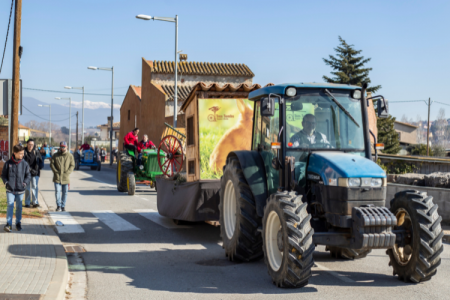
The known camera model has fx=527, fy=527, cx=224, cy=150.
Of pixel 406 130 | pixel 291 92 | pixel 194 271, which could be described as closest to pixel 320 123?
pixel 291 92

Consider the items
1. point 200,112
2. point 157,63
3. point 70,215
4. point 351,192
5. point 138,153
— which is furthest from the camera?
point 157,63

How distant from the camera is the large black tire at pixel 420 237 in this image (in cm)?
614

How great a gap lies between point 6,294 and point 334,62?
43988mm

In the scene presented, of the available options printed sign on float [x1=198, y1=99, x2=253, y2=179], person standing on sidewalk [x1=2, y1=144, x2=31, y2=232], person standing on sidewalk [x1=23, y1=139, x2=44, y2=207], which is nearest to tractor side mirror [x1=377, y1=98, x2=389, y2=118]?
printed sign on float [x1=198, y1=99, x2=253, y2=179]

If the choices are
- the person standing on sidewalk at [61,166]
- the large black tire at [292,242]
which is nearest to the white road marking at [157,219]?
→ the person standing on sidewalk at [61,166]

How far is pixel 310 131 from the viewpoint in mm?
7125

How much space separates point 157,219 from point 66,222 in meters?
2.07

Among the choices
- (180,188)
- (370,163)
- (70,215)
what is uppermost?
(370,163)

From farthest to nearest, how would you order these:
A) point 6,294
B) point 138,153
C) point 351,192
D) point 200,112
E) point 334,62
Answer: point 334,62
point 138,153
point 200,112
point 351,192
point 6,294

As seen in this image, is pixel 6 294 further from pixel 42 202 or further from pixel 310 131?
pixel 42 202

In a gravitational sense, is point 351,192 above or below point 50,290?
above

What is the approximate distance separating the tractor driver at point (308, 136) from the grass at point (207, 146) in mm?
3620

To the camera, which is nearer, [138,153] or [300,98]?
[300,98]

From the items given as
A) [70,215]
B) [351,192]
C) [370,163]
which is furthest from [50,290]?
[70,215]
